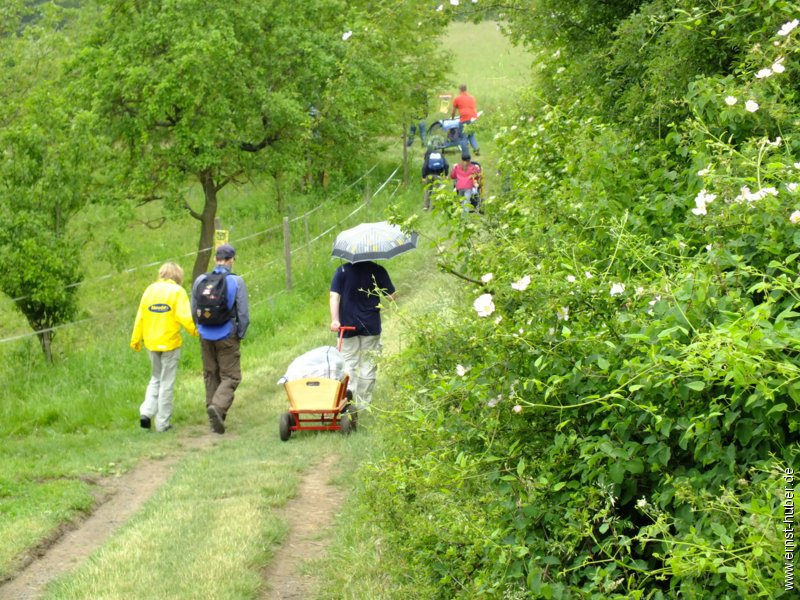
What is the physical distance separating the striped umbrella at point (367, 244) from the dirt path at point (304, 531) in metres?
1.93

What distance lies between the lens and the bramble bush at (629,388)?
3482 millimetres

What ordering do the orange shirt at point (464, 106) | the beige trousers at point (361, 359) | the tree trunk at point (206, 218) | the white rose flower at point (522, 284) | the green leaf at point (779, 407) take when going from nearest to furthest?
the green leaf at point (779, 407) < the white rose flower at point (522, 284) < the beige trousers at point (361, 359) < the tree trunk at point (206, 218) < the orange shirt at point (464, 106)

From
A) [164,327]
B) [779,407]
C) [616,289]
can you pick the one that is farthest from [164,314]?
[779,407]

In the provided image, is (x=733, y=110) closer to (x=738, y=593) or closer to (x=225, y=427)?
(x=738, y=593)

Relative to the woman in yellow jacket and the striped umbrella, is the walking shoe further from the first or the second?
the striped umbrella

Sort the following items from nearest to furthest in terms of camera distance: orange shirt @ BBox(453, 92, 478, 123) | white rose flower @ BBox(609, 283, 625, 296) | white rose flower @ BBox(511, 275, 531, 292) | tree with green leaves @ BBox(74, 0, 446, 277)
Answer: white rose flower @ BBox(609, 283, 625, 296) < white rose flower @ BBox(511, 275, 531, 292) < tree with green leaves @ BBox(74, 0, 446, 277) < orange shirt @ BBox(453, 92, 478, 123)

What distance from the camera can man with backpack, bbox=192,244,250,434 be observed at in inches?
402

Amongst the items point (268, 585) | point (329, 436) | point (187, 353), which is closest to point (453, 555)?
point (268, 585)

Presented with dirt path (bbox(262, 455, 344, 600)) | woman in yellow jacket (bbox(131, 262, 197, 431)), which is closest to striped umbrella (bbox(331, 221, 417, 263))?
woman in yellow jacket (bbox(131, 262, 197, 431))

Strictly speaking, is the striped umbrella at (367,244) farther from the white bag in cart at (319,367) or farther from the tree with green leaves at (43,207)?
the tree with green leaves at (43,207)

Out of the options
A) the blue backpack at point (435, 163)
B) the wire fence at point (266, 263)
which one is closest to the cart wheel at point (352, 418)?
the wire fence at point (266, 263)

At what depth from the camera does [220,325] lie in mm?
10359

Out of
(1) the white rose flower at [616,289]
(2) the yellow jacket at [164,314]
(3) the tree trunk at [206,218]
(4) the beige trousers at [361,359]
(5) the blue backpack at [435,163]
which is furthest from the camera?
(5) the blue backpack at [435,163]

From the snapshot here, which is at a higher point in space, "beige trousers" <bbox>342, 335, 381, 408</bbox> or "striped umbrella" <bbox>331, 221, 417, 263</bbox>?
"striped umbrella" <bbox>331, 221, 417, 263</bbox>
